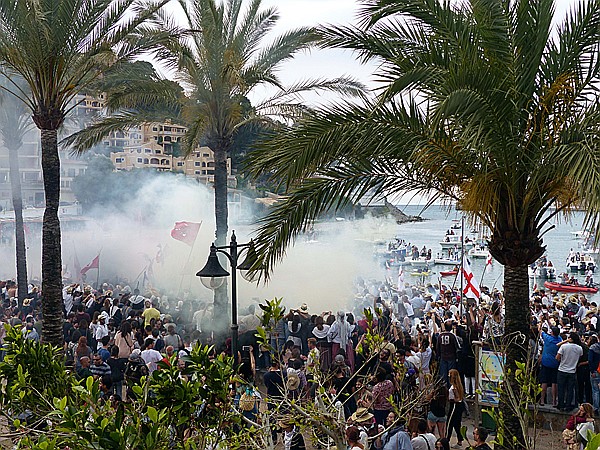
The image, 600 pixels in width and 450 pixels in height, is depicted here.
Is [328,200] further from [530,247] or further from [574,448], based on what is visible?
[574,448]

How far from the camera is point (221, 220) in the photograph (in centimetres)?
1802

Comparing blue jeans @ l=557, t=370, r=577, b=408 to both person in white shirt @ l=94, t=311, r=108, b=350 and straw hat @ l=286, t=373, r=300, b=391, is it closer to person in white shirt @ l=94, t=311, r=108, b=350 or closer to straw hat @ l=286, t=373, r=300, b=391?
straw hat @ l=286, t=373, r=300, b=391

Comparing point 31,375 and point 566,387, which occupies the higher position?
point 31,375

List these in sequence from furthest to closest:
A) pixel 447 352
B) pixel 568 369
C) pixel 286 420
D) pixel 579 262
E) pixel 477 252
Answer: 1. pixel 477 252
2. pixel 579 262
3. pixel 447 352
4. pixel 568 369
5. pixel 286 420

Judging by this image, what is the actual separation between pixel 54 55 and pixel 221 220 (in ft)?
24.5

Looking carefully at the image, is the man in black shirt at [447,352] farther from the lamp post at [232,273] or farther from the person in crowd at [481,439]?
Result: the person in crowd at [481,439]

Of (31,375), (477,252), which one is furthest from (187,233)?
(477,252)

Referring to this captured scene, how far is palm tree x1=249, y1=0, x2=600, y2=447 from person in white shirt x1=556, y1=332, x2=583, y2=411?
3828 millimetres

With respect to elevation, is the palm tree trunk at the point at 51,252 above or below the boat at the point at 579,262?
above

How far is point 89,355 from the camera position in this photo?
12.4 metres

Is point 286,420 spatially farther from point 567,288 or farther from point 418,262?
A: point 418,262

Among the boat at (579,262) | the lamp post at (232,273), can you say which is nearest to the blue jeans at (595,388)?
the lamp post at (232,273)

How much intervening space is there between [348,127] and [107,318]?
32.6ft

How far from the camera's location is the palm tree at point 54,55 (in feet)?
36.1
